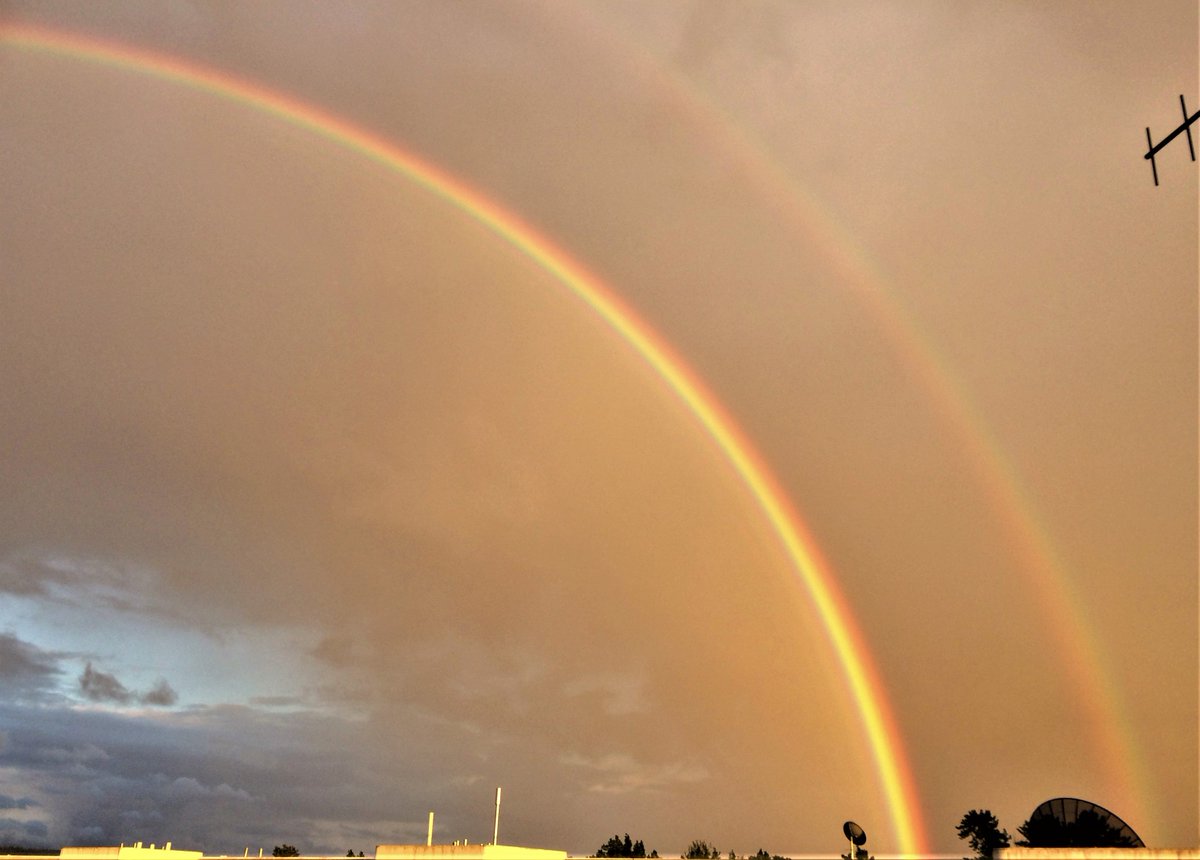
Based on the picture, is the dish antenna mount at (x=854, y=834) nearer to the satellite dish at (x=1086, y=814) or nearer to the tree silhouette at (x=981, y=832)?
the satellite dish at (x=1086, y=814)

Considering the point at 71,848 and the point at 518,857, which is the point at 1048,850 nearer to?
the point at 518,857

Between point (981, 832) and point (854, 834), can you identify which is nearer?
point (854, 834)

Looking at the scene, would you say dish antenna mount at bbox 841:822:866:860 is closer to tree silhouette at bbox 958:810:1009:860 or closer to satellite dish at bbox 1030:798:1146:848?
satellite dish at bbox 1030:798:1146:848

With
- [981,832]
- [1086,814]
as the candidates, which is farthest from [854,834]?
[981,832]

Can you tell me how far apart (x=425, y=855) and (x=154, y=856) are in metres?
17.2

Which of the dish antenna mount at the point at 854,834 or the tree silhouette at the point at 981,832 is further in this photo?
the tree silhouette at the point at 981,832

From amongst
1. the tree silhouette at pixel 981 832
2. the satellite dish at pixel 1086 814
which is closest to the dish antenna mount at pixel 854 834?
the satellite dish at pixel 1086 814

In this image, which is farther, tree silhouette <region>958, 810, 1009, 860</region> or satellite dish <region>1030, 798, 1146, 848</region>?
tree silhouette <region>958, 810, 1009, 860</region>

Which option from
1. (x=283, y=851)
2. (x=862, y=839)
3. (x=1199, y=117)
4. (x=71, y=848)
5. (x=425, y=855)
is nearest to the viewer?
(x=1199, y=117)

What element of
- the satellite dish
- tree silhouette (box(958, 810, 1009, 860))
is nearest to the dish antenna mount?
the satellite dish

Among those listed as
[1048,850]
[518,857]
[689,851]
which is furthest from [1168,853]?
[689,851]

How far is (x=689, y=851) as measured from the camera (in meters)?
107

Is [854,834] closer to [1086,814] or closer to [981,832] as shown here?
[1086,814]

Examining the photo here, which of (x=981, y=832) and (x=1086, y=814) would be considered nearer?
(x=1086, y=814)
